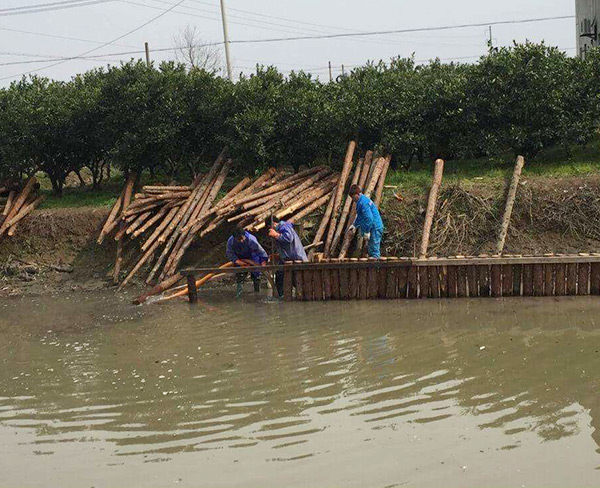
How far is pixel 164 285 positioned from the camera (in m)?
16.6

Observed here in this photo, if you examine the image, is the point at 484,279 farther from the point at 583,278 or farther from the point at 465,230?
the point at 465,230

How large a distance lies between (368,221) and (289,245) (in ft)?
5.36

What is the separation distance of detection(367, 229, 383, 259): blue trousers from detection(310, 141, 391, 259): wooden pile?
0.37 metres

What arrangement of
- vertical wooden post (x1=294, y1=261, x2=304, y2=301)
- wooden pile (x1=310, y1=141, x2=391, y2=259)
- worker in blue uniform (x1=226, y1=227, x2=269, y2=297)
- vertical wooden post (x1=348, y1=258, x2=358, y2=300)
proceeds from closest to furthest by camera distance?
vertical wooden post (x1=348, y1=258, x2=358, y2=300)
vertical wooden post (x1=294, y1=261, x2=304, y2=301)
worker in blue uniform (x1=226, y1=227, x2=269, y2=297)
wooden pile (x1=310, y1=141, x2=391, y2=259)

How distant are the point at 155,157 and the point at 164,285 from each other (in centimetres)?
574

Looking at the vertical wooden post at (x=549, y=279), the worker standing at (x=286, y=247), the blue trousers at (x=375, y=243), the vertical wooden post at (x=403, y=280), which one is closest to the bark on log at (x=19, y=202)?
the worker standing at (x=286, y=247)

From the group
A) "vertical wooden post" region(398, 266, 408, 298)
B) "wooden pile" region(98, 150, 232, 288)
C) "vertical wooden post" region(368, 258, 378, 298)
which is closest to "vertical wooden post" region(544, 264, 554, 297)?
"vertical wooden post" region(398, 266, 408, 298)

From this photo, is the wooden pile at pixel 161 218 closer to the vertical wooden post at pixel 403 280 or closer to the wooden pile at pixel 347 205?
the wooden pile at pixel 347 205

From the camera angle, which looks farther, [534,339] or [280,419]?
[534,339]

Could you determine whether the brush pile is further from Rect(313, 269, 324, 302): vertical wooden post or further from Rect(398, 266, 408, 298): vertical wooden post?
Rect(398, 266, 408, 298): vertical wooden post

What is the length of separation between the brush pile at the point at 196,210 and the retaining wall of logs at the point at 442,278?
6.92 ft

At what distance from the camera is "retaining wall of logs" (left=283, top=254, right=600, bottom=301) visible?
13852mm

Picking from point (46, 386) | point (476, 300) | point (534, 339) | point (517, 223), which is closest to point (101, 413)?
point (46, 386)

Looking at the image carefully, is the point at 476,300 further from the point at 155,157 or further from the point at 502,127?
the point at 155,157
